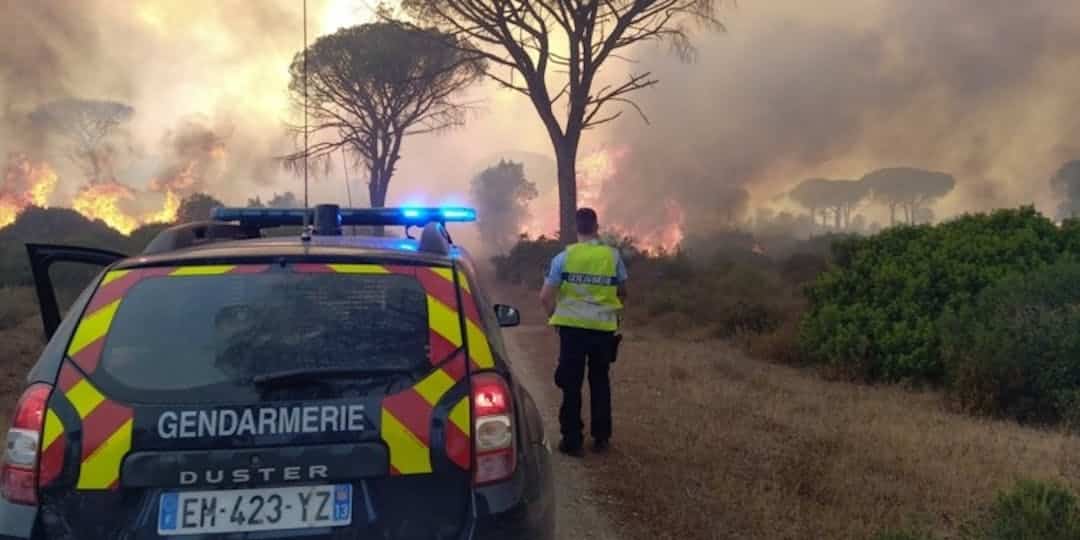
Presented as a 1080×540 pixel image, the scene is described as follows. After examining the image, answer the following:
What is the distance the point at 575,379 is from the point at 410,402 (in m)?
3.48

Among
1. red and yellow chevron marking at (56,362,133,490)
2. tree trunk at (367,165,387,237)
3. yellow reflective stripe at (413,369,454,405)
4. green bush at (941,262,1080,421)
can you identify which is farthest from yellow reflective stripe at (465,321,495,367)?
tree trunk at (367,165,387,237)

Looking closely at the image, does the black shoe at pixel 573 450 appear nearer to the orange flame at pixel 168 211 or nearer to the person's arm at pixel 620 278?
the person's arm at pixel 620 278

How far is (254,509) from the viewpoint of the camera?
8.32ft

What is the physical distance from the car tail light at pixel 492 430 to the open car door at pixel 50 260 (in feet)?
6.01

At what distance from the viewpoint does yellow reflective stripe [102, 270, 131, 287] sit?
2885 millimetres

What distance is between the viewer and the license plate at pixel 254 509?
98.7 inches

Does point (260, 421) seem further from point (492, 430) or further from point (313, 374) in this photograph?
point (492, 430)

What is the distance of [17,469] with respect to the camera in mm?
2584

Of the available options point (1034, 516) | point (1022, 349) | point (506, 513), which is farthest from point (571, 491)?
point (1022, 349)

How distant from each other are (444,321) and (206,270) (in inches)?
31.8

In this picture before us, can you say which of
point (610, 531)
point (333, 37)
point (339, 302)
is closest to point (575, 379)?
point (610, 531)

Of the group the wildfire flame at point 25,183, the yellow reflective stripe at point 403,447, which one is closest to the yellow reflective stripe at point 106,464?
the yellow reflective stripe at point 403,447

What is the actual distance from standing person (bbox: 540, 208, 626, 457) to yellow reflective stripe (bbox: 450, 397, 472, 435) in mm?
3245

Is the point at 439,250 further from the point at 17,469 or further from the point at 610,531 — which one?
the point at 610,531
